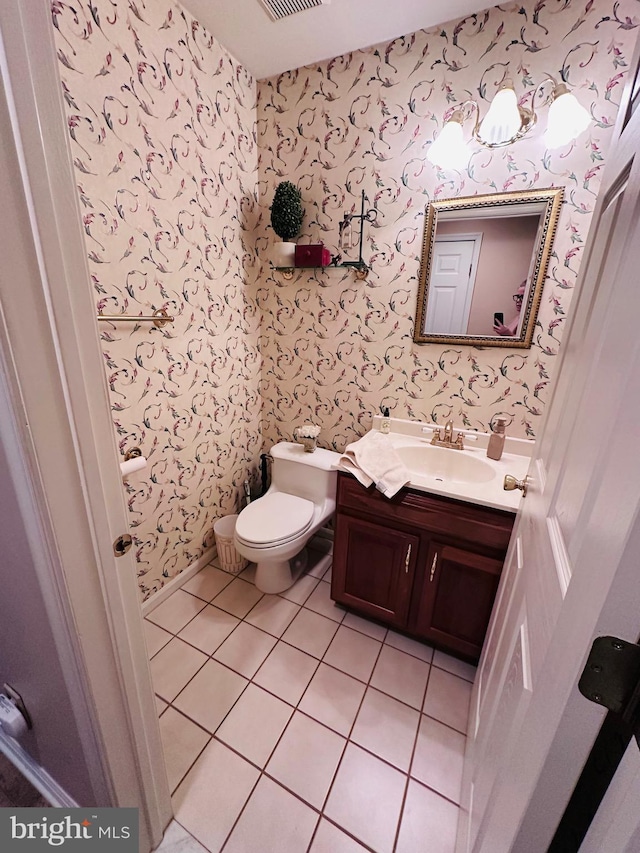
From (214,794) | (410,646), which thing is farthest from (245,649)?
(410,646)

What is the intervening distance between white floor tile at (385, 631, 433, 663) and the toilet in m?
0.56

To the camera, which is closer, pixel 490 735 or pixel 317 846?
pixel 490 735

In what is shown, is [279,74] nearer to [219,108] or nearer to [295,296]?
[219,108]

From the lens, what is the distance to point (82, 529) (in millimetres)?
615

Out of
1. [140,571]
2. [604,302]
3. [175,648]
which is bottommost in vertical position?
[175,648]

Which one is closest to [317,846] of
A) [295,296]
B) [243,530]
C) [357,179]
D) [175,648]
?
[175,648]

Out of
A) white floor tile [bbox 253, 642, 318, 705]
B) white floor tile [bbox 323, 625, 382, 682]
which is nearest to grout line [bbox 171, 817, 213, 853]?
white floor tile [bbox 253, 642, 318, 705]

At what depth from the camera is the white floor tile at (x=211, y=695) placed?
1.24 m

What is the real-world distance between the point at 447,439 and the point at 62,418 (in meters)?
1.49

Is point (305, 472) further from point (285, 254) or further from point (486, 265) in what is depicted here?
point (486, 265)

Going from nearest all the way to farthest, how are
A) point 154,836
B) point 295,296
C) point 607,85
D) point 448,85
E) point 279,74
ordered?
point 154,836, point 607,85, point 448,85, point 279,74, point 295,296

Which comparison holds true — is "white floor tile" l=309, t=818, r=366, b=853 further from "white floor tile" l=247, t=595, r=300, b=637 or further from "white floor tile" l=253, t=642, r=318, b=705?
"white floor tile" l=247, t=595, r=300, b=637

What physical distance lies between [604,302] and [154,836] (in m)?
1.63

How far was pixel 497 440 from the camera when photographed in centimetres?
148
